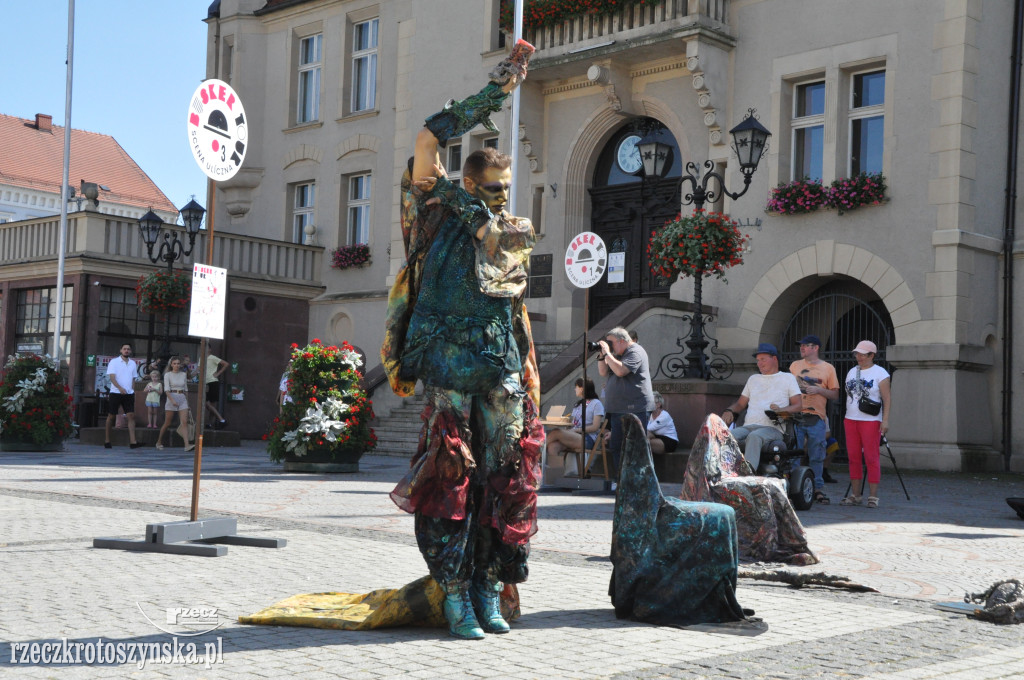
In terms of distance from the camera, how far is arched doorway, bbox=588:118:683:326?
2320 cm

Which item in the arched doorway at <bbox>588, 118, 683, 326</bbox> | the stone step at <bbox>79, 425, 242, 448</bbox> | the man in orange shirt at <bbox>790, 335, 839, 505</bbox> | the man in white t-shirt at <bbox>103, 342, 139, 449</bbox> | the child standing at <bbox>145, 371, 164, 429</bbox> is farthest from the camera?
the arched doorway at <bbox>588, 118, 683, 326</bbox>

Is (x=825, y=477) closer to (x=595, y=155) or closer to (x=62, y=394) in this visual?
(x=595, y=155)

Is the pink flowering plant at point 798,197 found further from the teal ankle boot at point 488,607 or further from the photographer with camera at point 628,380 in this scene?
the teal ankle boot at point 488,607

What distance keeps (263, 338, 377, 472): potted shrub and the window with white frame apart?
358 inches

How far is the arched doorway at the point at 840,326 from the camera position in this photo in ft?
64.4

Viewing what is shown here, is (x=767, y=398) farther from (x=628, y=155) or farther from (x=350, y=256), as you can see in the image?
(x=350, y=256)

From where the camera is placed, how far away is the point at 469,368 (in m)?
5.24

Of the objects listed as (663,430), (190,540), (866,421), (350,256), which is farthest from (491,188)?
(350,256)

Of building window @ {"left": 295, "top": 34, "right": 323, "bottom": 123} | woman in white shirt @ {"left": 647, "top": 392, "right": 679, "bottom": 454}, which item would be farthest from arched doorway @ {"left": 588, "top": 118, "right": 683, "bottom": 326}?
building window @ {"left": 295, "top": 34, "right": 323, "bottom": 123}

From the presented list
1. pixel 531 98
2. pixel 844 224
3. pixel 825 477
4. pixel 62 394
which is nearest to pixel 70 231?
pixel 62 394

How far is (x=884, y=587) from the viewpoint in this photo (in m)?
6.91

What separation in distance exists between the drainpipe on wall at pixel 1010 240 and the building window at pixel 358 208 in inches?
609

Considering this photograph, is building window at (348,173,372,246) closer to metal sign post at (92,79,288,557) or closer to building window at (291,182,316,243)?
building window at (291,182,316,243)

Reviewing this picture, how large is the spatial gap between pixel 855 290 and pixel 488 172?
52.1 ft
